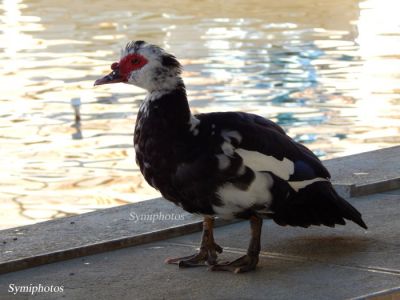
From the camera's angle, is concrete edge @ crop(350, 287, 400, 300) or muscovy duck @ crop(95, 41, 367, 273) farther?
muscovy duck @ crop(95, 41, 367, 273)

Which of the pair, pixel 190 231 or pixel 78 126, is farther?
pixel 78 126

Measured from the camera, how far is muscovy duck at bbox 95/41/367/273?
4.74 m

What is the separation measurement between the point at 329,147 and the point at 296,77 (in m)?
3.92

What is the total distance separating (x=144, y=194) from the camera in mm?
8664

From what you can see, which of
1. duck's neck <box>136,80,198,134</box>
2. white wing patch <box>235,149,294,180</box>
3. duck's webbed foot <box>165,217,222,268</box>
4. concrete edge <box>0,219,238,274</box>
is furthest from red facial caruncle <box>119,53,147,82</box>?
concrete edge <box>0,219,238,274</box>

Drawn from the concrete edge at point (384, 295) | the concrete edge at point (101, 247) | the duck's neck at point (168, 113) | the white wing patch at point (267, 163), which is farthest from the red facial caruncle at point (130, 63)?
the concrete edge at point (384, 295)

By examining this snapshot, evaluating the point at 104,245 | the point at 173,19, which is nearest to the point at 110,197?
the point at 104,245

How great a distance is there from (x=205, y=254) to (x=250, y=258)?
248 millimetres

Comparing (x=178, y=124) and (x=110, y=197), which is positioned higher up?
(x=178, y=124)

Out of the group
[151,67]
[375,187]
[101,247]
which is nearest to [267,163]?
[151,67]

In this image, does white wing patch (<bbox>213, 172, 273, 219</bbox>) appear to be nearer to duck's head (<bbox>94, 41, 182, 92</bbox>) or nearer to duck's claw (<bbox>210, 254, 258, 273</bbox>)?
duck's claw (<bbox>210, 254, 258, 273</bbox>)

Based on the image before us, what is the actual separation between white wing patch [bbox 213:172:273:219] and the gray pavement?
30 centimetres

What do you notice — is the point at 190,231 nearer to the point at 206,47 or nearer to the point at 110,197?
the point at 110,197

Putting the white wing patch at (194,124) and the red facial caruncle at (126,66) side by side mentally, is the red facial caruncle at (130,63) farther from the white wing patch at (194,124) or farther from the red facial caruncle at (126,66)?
the white wing patch at (194,124)
